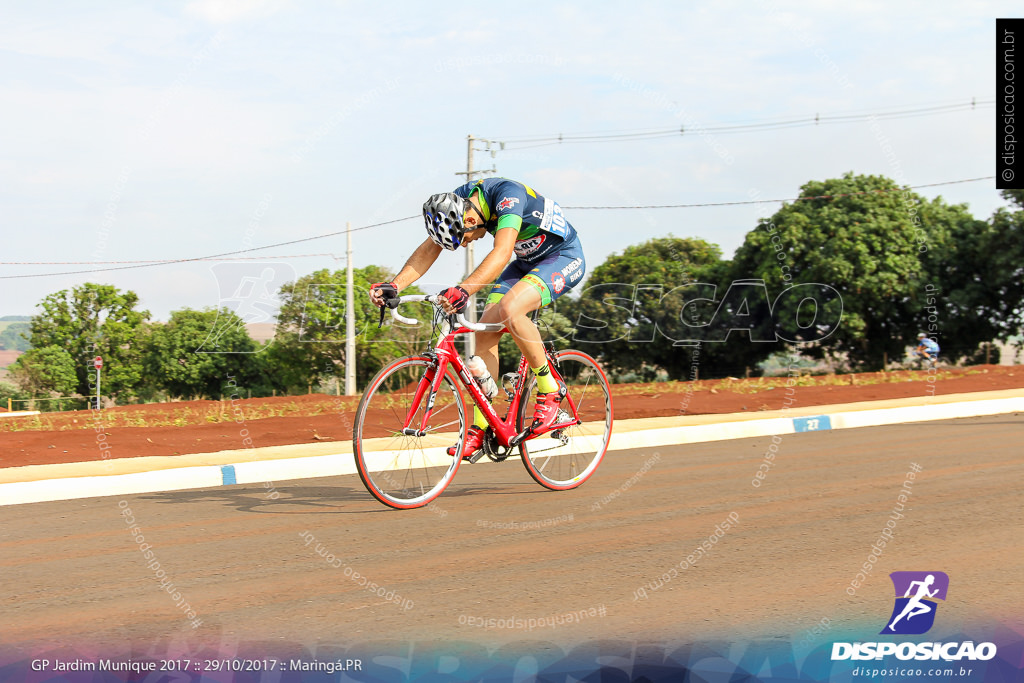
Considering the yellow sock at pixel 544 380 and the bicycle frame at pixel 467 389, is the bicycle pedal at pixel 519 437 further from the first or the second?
the yellow sock at pixel 544 380

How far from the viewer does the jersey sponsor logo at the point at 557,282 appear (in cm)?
665

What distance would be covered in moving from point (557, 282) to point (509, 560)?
8.39 feet

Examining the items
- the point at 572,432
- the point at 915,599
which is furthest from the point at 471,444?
the point at 915,599

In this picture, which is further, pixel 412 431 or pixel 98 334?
pixel 98 334

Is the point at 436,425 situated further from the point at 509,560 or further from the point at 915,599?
the point at 915,599

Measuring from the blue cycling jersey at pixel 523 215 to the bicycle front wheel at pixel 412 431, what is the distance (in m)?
1.08

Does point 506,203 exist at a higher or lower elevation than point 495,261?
higher

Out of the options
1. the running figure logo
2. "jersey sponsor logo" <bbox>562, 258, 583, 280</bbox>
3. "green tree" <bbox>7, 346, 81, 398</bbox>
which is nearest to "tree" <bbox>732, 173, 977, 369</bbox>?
"jersey sponsor logo" <bbox>562, 258, 583, 280</bbox>

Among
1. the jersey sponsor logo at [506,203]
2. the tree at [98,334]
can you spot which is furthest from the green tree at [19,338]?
the jersey sponsor logo at [506,203]

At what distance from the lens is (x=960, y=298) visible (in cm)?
4206

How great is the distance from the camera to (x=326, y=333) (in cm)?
6669

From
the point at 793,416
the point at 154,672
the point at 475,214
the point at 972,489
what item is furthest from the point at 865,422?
the point at 154,672

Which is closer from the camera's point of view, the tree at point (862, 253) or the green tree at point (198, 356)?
the tree at point (862, 253)

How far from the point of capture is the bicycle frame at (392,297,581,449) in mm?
6062
